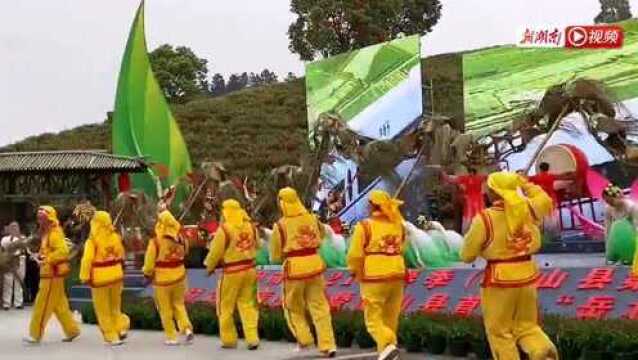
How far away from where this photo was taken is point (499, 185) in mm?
6688

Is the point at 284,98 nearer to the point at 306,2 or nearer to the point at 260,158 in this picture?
the point at 306,2

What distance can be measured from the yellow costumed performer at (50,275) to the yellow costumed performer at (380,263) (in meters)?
4.14

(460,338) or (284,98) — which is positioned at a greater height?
(284,98)

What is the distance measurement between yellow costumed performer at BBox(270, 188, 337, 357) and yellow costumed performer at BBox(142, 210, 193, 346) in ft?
5.41

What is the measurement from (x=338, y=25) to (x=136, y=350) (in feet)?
106

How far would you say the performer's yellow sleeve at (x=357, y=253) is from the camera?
836 cm

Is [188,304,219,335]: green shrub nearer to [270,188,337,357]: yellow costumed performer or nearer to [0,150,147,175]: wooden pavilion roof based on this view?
[270,188,337,357]: yellow costumed performer

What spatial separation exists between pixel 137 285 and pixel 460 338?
798cm

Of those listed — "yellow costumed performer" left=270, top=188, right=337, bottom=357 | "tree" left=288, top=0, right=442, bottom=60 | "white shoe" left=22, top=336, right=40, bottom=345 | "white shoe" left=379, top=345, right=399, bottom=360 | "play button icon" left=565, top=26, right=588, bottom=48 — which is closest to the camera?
"white shoe" left=379, top=345, right=399, bottom=360

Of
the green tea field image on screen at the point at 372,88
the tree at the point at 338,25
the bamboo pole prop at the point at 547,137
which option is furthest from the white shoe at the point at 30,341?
the tree at the point at 338,25

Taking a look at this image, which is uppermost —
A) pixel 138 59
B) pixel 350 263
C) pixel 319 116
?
pixel 138 59

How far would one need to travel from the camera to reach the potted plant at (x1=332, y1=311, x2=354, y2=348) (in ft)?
32.7

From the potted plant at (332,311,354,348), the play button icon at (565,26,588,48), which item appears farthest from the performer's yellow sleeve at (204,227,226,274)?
the play button icon at (565,26,588,48)

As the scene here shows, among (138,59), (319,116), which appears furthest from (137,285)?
(138,59)
